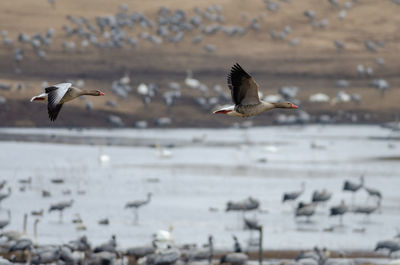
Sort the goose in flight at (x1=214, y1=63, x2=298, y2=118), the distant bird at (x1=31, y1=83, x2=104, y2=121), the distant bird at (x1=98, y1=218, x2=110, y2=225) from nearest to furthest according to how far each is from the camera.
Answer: the distant bird at (x1=31, y1=83, x2=104, y2=121), the goose in flight at (x1=214, y1=63, x2=298, y2=118), the distant bird at (x1=98, y1=218, x2=110, y2=225)

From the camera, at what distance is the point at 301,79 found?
4475cm

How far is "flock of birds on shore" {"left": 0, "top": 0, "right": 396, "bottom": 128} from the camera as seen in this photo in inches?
1631

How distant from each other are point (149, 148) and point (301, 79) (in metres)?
13.1

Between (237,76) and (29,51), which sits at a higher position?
(29,51)

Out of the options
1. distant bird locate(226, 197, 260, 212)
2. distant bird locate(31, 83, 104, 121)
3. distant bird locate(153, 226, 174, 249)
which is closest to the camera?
distant bird locate(31, 83, 104, 121)

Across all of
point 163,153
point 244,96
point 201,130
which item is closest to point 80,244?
point 244,96

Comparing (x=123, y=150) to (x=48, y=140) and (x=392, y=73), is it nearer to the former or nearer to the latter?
(x=48, y=140)

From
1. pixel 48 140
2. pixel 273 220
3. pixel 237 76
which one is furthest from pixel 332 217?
pixel 237 76

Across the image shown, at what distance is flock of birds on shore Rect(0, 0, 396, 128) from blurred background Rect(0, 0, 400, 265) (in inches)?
4.1

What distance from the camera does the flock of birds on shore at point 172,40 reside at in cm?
4144

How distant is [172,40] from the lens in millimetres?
47188

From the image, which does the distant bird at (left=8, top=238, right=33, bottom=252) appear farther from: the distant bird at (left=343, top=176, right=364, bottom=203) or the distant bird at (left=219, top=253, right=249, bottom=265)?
the distant bird at (left=343, top=176, right=364, bottom=203)

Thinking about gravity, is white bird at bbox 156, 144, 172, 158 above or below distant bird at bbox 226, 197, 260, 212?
above

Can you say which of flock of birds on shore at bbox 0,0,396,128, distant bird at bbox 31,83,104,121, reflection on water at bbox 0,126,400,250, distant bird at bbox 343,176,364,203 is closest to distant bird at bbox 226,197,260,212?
reflection on water at bbox 0,126,400,250
